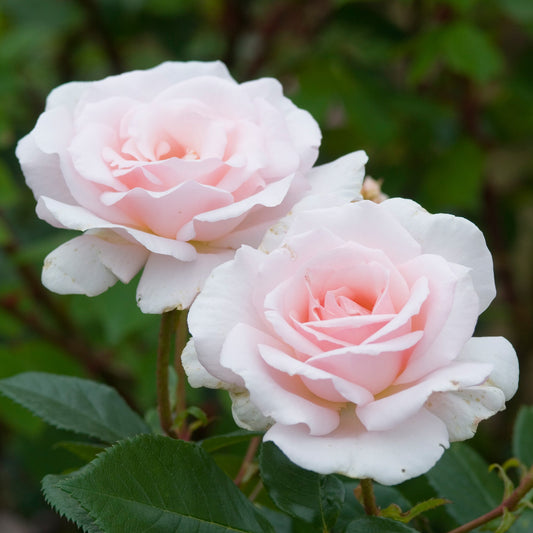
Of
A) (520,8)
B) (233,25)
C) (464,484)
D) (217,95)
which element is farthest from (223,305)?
(233,25)

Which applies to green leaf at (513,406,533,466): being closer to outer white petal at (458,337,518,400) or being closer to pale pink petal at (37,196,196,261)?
outer white petal at (458,337,518,400)

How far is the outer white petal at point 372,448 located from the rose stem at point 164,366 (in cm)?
20

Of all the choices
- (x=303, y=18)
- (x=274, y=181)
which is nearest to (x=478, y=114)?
(x=303, y=18)

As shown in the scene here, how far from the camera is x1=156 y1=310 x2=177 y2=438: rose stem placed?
745mm

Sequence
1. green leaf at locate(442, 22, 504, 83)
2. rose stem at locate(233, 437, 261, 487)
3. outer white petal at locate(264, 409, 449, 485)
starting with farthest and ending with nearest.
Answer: green leaf at locate(442, 22, 504, 83), rose stem at locate(233, 437, 261, 487), outer white petal at locate(264, 409, 449, 485)

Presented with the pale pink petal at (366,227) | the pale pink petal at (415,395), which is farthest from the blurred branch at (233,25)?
the pale pink petal at (415,395)

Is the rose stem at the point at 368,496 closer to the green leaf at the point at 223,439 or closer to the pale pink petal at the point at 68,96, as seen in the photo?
the green leaf at the point at 223,439

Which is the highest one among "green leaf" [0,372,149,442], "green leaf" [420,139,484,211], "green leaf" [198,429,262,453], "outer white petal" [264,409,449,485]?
"outer white petal" [264,409,449,485]

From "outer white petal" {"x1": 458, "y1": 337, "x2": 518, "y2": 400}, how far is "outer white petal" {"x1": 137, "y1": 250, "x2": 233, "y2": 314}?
223 mm

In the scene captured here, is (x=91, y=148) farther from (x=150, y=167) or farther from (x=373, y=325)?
(x=373, y=325)

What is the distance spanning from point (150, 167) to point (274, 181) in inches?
4.5

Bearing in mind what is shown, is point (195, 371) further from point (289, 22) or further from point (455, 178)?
point (289, 22)

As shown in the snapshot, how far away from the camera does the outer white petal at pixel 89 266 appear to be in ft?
2.32

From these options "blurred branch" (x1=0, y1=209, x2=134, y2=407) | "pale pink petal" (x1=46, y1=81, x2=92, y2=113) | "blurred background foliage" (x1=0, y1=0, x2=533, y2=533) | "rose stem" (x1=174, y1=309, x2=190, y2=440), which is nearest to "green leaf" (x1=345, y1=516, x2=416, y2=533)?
"rose stem" (x1=174, y1=309, x2=190, y2=440)
